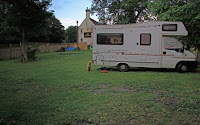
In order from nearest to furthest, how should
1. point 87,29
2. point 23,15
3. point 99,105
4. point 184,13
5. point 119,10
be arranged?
point 99,105 → point 184,13 → point 23,15 → point 119,10 → point 87,29

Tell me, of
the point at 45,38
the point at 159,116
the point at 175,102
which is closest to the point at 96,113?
the point at 159,116

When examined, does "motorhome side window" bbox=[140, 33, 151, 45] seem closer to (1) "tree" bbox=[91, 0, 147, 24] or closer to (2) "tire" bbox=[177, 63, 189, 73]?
(2) "tire" bbox=[177, 63, 189, 73]

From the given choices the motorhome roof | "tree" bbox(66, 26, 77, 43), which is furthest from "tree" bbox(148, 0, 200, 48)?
"tree" bbox(66, 26, 77, 43)

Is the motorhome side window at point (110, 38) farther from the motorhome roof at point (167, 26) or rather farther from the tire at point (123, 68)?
the tire at point (123, 68)

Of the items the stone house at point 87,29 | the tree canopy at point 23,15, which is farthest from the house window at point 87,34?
the tree canopy at point 23,15

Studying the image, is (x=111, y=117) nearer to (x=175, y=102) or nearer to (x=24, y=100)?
(x=175, y=102)

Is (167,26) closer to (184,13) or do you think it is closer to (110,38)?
(184,13)

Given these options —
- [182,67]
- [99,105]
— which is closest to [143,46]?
[182,67]

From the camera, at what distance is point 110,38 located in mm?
12016

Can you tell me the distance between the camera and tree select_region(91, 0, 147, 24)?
1052 inches

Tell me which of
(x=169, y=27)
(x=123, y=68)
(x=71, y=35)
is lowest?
(x=123, y=68)

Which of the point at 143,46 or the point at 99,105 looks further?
the point at 143,46

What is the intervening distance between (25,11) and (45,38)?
35.6 meters

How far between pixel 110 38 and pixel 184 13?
15.9 ft
